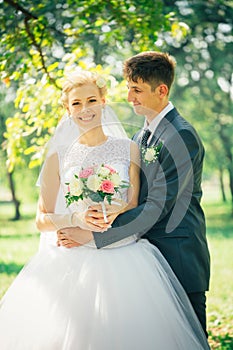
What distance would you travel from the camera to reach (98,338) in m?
3.32

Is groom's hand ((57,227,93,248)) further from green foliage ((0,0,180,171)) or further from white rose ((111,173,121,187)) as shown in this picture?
green foliage ((0,0,180,171))

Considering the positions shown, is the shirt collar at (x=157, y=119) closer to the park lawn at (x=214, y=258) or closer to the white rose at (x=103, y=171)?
the white rose at (x=103, y=171)

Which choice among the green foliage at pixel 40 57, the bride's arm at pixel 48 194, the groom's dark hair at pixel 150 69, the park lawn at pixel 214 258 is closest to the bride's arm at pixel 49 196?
the bride's arm at pixel 48 194

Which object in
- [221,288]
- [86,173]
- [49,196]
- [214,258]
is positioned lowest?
[214,258]

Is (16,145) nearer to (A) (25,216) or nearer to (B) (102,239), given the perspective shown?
(B) (102,239)

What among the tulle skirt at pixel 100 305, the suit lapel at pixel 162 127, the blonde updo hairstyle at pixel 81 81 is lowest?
the tulle skirt at pixel 100 305

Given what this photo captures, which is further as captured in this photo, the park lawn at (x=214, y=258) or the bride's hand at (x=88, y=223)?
the park lawn at (x=214, y=258)

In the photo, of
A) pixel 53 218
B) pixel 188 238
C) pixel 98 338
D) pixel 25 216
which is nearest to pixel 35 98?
pixel 53 218

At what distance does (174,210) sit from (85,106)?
2.94 ft

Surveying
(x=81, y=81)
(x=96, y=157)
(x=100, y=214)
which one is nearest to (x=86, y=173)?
(x=100, y=214)

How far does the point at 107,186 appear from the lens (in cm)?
341

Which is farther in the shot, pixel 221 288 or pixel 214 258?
pixel 214 258

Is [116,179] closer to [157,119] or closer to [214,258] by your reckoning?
[157,119]

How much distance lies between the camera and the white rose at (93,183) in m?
3.40
